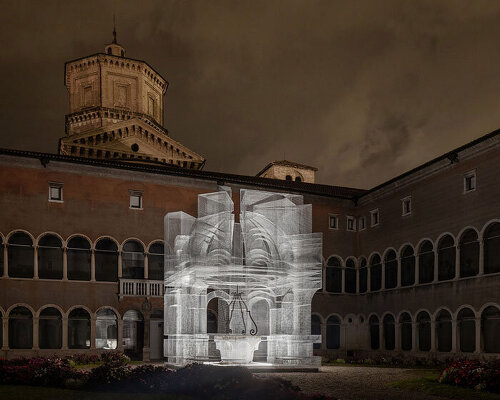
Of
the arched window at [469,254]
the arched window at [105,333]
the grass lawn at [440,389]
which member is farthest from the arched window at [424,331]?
the arched window at [105,333]

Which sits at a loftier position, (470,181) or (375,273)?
(470,181)

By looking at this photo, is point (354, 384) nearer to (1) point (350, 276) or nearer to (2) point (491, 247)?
(2) point (491, 247)

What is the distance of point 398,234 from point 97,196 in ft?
57.5

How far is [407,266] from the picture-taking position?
114ft

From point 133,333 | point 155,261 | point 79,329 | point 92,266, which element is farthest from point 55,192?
point 133,333

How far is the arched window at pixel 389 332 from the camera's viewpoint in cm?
3538

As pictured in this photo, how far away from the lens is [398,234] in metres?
35.5

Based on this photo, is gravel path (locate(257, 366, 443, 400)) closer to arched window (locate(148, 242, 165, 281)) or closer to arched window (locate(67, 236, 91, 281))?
arched window (locate(148, 242, 165, 281))

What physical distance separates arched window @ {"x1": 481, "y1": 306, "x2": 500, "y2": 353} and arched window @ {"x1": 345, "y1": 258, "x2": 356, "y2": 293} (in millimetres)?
11399

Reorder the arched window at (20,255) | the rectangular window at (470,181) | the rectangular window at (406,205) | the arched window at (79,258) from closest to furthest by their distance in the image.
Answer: the rectangular window at (470,181) → the arched window at (20,255) → the arched window at (79,258) → the rectangular window at (406,205)

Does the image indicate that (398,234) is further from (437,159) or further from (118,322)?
(118,322)

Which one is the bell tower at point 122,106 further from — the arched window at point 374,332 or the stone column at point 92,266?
the arched window at point 374,332

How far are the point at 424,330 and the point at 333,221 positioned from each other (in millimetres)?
9755

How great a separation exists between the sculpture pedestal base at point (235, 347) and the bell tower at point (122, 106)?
A: 26.3m
